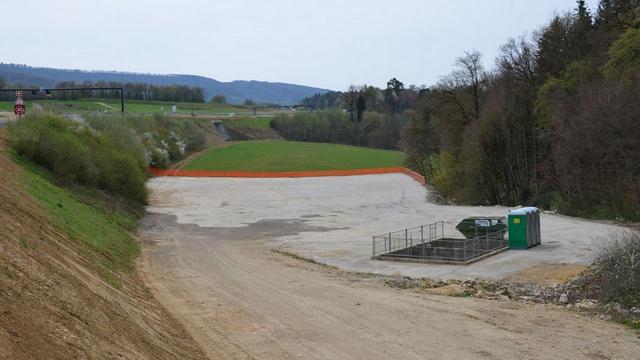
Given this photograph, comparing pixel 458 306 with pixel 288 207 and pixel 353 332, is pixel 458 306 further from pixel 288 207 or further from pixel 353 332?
pixel 288 207

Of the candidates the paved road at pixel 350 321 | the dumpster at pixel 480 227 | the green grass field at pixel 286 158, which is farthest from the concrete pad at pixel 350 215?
the green grass field at pixel 286 158

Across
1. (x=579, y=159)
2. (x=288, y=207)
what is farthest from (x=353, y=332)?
(x=288, y=207)

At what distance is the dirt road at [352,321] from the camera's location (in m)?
14.4

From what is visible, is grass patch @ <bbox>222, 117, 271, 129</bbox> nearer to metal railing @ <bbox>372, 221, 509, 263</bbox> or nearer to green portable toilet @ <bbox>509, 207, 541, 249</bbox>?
metal railing @ <bbox>372, 221, 509, 263</bbox>

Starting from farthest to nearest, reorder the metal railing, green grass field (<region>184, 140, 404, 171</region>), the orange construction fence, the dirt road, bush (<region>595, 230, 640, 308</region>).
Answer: green grass field (<region>184, 140, 404, 171</region>), the orange construction fence, the metal railing, bush (<region>595, 230, 640, 308</region>), the dirt road

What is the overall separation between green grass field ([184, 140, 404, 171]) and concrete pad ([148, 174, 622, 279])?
636 inches

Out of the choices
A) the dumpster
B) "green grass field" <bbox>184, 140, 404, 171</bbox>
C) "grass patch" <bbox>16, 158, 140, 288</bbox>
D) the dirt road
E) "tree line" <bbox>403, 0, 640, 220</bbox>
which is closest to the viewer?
the dirt road

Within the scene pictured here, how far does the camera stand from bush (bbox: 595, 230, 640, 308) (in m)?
19.2

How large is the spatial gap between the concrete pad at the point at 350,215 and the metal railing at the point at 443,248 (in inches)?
31.5

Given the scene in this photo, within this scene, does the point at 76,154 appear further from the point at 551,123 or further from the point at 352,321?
the point at 551,123

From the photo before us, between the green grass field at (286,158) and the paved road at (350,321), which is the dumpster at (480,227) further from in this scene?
the green grass field at (286,158)

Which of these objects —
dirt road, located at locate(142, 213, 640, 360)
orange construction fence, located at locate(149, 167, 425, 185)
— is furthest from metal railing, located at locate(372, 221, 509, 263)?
orange construction fence, located at locate(149, 167, 425, 185)

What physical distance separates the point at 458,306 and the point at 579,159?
33.2m

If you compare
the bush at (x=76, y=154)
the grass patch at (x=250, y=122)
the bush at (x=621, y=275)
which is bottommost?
the bush at (x=621, y=275)
